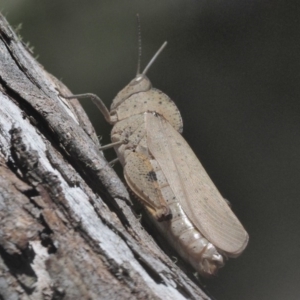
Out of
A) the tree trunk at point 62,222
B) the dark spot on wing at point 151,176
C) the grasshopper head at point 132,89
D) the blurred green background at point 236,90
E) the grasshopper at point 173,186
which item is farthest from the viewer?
the blurred green background at point 236,90

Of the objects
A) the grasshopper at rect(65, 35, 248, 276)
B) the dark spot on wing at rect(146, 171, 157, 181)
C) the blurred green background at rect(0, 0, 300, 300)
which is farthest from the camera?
the blurred green background at rect(0, 0, 300, 300)

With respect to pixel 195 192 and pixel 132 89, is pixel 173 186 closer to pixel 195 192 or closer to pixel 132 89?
pixel 195 192

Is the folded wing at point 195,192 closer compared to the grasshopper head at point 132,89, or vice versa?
the folded wing at point 195,192

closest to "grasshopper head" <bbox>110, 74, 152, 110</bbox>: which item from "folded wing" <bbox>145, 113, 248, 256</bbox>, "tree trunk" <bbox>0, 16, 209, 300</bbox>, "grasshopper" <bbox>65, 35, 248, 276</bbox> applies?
"grasshopper" <bbox>65, 35, 248, 276</bbox>

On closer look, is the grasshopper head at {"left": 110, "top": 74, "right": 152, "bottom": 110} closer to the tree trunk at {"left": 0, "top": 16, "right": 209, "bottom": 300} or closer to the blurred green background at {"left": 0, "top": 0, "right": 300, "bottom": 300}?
the blurred green background at {"left": 0, "top": 0, "right": 300, "bottom": 300}

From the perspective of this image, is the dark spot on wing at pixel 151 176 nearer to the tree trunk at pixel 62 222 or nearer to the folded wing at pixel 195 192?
the folded wing at pixel 195 192

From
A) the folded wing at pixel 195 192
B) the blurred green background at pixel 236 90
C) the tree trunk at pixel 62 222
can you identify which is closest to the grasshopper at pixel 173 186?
the folded wing at pixel 195 192

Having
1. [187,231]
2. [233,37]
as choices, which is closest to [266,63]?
[233,37]
